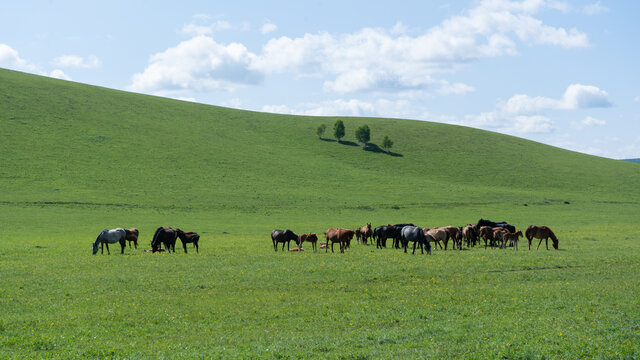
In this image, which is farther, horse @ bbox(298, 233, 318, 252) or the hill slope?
the hill slope

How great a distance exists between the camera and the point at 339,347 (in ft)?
43.9

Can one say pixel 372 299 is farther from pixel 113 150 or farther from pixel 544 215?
pixel 113 150

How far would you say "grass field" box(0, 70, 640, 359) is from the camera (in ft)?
46.7

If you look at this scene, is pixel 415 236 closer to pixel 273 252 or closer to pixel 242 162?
pixel 273 252

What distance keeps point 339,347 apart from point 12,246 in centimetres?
3106

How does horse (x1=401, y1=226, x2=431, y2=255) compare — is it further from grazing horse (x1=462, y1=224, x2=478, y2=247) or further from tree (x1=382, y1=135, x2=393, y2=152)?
tree (x1=382, y1=135, x2=393, y2=152)

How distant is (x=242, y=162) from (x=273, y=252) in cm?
6684

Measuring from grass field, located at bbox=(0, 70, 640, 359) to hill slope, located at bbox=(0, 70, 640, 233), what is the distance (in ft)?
1.87

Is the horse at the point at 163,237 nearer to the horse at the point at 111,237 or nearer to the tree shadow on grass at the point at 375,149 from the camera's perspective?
the horse at the point at 111,237

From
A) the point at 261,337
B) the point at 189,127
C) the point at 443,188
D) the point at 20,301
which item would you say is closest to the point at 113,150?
the point at 189,127

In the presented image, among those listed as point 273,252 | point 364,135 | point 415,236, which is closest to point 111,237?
point 273,252

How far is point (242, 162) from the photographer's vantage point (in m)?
98.2

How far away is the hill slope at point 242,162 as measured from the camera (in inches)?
2904

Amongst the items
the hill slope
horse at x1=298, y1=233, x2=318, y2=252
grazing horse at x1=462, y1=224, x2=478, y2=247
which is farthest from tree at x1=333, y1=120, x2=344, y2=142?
horse at x1=298, y1=233, x2=318, y2=252
